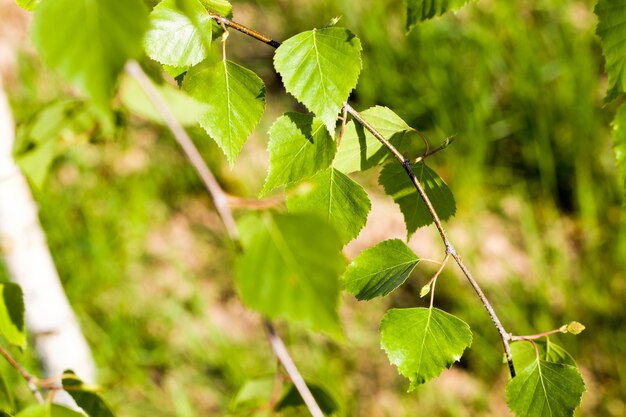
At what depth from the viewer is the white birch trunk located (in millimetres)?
1125

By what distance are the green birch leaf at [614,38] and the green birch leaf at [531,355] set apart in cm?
25

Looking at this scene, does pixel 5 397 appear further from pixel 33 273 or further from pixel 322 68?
pixel 33 273

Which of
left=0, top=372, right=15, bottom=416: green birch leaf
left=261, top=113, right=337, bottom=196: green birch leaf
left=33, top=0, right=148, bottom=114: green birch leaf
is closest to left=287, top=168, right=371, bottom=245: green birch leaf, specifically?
left=261, top=113, right=337, bottom=196: green birch leaf

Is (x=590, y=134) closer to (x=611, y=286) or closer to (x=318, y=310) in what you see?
(x=611, y=286)

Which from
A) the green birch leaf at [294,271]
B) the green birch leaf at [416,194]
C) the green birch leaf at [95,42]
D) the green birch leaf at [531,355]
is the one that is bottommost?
the green birch leaf at [531,355]

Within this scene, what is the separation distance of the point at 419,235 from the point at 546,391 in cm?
166

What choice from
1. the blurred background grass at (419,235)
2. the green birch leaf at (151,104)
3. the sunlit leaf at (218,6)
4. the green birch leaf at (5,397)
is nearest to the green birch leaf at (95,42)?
the green birch leaf at (151,104)

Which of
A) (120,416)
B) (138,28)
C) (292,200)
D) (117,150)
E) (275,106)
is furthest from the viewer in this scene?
(275,106)

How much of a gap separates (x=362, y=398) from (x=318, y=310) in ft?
4.99

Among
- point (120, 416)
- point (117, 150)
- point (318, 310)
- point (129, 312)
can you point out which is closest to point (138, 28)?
point (318, 310)

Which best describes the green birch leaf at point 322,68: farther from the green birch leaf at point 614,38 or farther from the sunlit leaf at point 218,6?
the green birch leaf at point 614,38

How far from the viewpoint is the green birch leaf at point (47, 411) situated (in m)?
0.54

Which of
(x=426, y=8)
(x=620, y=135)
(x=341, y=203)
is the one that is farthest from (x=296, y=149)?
(x=620, y=135)

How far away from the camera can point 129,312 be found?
1.85 m
